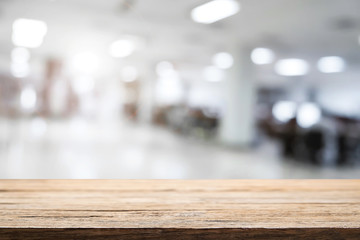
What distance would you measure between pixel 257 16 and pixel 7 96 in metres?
9.38

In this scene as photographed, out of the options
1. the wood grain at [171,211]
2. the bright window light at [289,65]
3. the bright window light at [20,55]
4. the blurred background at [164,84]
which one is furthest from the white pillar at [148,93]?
the wood grain at [171,211]

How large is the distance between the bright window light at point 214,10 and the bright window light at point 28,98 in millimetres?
6389

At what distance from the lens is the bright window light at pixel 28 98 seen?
10.3 metres

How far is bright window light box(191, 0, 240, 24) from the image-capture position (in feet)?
18.1

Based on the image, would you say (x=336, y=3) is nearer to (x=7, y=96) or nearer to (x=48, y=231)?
(x=48, y=231)

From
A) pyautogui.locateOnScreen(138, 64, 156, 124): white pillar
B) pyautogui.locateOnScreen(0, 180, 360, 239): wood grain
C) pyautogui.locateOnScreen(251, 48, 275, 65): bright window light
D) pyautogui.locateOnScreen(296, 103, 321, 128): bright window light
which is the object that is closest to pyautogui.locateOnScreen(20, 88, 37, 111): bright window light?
pyautogui.locateOnScreen(138, 64, 156, 124): white pillar

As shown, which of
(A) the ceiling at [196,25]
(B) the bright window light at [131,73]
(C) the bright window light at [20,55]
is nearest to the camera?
(B) the bright window light at [131,73]

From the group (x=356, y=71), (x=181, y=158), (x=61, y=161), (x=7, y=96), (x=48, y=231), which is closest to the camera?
(x=48, y=231)

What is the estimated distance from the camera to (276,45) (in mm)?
8914

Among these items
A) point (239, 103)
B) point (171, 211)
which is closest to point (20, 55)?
point (239, 103)

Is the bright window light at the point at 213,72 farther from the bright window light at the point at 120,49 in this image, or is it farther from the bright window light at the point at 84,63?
the bright window light at the point at 120,49

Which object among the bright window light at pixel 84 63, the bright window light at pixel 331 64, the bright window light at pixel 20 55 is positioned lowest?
the bright window light at pixel 331 64

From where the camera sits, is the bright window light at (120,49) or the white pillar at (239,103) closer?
the white pillar at (239,103)

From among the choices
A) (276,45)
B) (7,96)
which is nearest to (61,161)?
(276,45)
